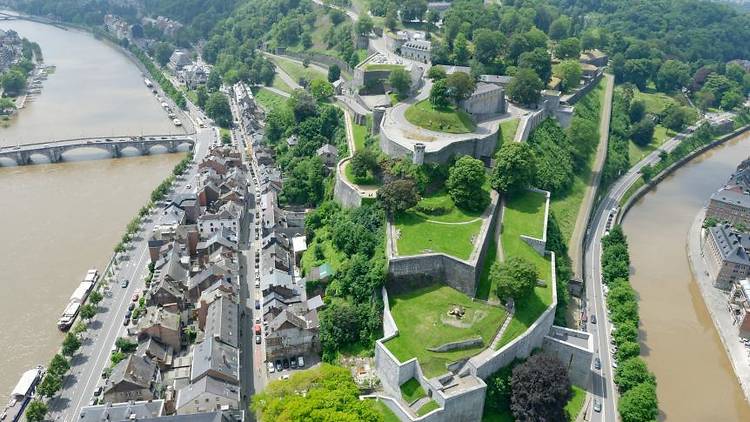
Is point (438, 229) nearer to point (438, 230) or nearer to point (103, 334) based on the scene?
point (438, 230)

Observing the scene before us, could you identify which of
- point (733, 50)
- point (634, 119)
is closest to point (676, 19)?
point (733, 50)

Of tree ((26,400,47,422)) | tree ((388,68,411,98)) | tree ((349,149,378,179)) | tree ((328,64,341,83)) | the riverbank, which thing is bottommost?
the riverbank

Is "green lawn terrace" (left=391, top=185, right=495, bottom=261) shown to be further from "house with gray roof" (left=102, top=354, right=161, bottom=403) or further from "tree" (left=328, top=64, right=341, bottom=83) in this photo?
"tree" (left=328, top=64, right=341, bottom=83)

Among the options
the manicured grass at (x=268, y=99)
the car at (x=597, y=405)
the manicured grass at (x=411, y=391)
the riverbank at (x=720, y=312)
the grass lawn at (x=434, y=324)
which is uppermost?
the grass lawn at (x=434, y=324)

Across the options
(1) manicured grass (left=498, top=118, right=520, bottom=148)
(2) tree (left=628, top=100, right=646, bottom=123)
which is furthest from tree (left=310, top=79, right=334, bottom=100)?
(2) tree (left=628, top=100, right=646, bottom=123)

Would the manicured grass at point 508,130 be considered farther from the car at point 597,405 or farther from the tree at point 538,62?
the car at point 597,405

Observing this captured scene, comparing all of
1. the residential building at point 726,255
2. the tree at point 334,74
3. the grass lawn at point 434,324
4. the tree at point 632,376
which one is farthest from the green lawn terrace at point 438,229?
the tree at point 334,74
